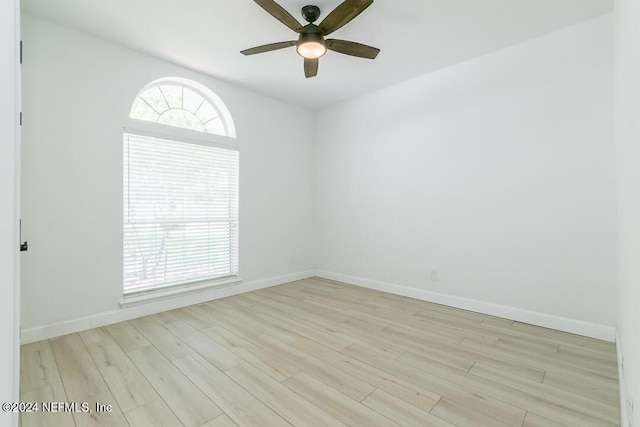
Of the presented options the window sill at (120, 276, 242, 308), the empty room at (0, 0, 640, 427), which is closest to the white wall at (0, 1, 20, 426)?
the empty room at (0, 0, 640, 427)

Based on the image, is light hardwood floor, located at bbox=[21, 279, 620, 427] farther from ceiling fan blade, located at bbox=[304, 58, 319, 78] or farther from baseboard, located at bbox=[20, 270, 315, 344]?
ceiling fan blade, located at bbox=[304, 58, 319, 78]

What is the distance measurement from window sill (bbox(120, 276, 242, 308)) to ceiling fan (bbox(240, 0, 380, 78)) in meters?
2.58

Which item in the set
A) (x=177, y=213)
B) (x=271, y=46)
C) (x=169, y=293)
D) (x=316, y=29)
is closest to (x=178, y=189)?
(x=177, y=213)

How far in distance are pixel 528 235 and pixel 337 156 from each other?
268 cm

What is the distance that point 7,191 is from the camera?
3.30 ft

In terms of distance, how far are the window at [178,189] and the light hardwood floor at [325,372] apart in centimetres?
59

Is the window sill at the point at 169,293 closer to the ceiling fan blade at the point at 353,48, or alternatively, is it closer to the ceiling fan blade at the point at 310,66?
the ceiling fan blade at the point at 310,66

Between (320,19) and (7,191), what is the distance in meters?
2.41

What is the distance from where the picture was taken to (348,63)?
3.15m

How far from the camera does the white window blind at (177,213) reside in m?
2.93

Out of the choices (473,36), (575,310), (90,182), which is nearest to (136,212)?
(90,182)

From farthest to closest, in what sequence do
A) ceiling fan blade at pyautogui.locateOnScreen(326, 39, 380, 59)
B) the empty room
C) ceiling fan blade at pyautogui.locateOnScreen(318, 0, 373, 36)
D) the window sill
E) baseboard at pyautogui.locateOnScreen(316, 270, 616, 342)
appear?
the window sill → baseboard at pyautogui.locateOnScreen(316, 270, 616, 342) → ceiling fan blade at pyautogui.locateOnScreen(326, 39, 380, 59) → ceiling fan blade at pyautogui.locateOnScreen(318, 0, 373, 36) → the empty room

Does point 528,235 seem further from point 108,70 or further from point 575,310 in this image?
point 108,70

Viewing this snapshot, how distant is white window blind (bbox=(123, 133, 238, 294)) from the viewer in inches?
115
